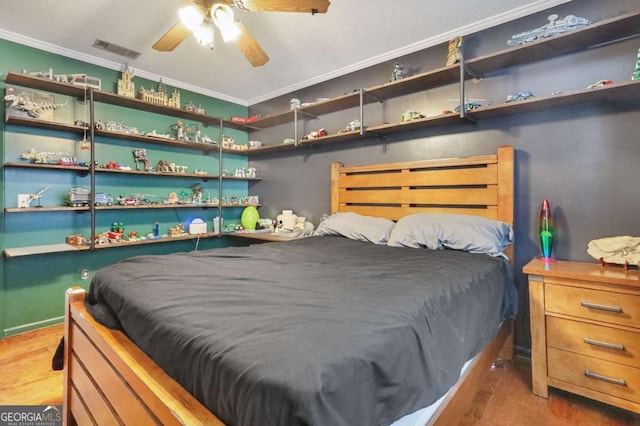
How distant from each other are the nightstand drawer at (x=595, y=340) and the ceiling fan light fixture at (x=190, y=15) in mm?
2572

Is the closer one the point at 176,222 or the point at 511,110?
the point at 511,110

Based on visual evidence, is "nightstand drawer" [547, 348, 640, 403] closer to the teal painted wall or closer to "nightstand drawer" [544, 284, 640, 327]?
"nightstand drawer" [544, 284, 640, 327]

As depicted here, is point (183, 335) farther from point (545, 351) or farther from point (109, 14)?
point (109, 14)

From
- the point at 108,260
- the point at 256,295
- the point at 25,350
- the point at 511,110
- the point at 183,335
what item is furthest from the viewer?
the point at 108,260

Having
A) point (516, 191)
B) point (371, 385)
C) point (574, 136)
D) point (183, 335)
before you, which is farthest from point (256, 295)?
point (574, 136)

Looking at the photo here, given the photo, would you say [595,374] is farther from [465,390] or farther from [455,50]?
[455,50]

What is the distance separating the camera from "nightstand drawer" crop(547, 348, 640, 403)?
151 cm

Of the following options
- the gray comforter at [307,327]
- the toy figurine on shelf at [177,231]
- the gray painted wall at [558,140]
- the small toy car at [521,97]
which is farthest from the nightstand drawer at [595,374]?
the toy figurine on shelf at [177,231]

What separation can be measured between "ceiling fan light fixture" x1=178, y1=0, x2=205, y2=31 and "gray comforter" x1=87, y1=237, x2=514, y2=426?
1331 mm

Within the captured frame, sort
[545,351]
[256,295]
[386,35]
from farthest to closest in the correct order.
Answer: [386,35] < [545,351] < [256,295]

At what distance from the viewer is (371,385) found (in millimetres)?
756

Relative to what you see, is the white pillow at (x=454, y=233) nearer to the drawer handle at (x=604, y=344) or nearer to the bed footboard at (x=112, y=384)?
the drawer handle at (x=604, y=344)

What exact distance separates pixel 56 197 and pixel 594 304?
3.97 m

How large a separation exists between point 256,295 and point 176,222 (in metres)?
2.91
